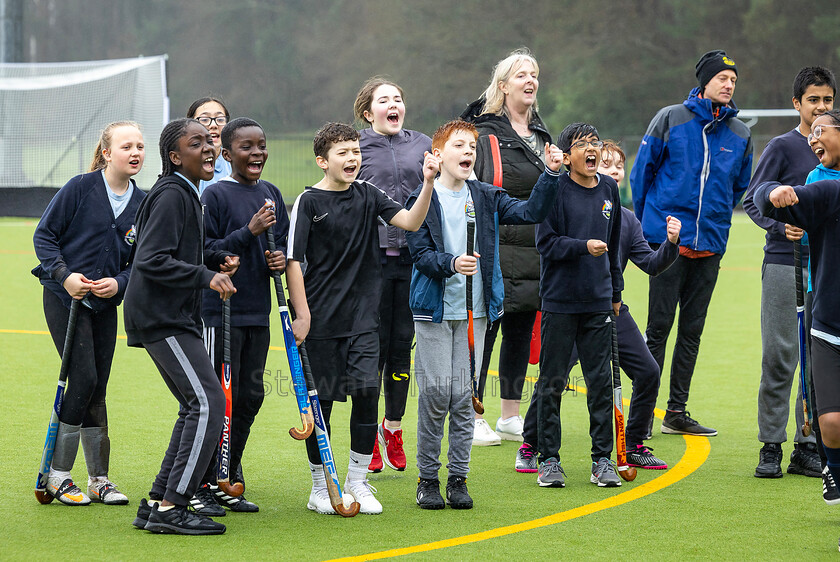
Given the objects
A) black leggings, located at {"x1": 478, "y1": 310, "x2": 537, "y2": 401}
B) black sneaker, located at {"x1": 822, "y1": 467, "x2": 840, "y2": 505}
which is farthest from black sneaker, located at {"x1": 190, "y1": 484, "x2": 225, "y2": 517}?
black sneaker, located at {"x1": 822, "y1": 467, "x2": 840, "y2": 505}

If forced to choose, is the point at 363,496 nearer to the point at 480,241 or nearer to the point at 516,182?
the point at 480,241

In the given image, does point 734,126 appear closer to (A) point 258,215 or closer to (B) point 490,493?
(B) point 490,493

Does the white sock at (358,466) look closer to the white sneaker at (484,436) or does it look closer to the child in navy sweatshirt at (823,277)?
the white sneaker at (484,436)

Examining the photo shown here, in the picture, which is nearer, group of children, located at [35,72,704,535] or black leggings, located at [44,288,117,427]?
group of children, located at [35,72,704,535]

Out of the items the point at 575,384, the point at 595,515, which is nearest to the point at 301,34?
the point at 575,384

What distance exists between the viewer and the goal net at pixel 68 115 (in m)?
26.2

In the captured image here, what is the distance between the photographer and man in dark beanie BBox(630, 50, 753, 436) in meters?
6.39

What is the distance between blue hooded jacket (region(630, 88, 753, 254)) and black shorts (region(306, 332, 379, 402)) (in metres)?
2.41

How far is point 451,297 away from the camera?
5.01 meters

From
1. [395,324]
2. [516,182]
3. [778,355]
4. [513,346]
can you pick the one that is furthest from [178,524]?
[778,355]

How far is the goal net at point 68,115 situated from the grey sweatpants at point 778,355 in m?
21.3

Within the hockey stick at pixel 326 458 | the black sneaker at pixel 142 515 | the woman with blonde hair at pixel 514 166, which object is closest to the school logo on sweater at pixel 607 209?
the woman with blonde hair at pixel 514 166

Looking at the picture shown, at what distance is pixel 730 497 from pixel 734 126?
8.24 ft

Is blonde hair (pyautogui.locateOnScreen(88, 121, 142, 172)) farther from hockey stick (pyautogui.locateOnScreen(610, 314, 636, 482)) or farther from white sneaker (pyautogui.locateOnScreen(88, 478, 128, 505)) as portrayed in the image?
hockey stick (pyautogui.locateOnScreen(610, 314, 636, 482))
